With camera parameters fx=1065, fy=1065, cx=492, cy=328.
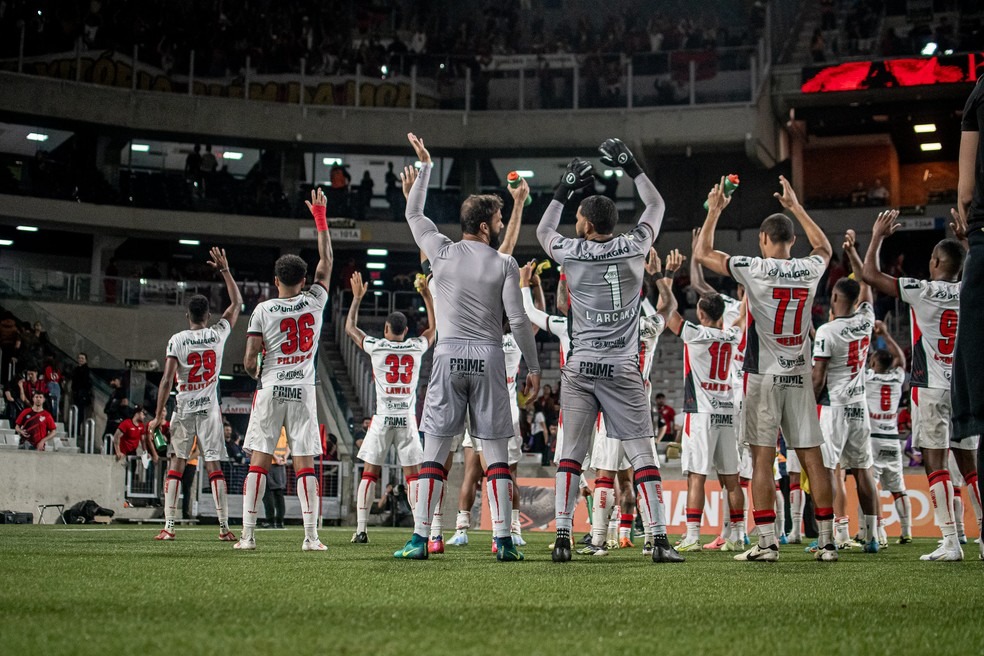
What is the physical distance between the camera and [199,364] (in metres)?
12.6

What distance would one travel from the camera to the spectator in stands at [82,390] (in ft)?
79.1

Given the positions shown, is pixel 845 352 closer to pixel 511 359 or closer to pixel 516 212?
pixel 511 359

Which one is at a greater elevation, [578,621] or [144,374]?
[144,374]

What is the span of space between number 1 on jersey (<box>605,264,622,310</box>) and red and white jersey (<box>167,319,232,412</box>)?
567cm

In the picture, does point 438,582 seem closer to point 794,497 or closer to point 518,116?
point 794,497

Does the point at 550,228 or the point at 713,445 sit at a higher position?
the point at 550,228

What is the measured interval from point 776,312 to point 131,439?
Answer: 15.9 m

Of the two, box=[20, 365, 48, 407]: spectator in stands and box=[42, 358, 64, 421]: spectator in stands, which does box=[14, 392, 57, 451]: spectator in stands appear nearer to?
box=[20, 365, 48, 407]: spectator in stands

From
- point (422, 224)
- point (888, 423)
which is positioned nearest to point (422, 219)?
point (422, 224)

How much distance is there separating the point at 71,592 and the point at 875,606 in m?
3.90

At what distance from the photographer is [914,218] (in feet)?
115

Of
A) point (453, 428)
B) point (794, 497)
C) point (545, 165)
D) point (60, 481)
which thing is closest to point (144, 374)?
point (60, 481)

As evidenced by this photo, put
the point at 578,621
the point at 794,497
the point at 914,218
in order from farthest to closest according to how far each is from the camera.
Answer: the point at 914,218 → the point at 794,497 → the point at 578,621

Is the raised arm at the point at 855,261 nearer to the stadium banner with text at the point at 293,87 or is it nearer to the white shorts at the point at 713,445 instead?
the white shorts at the point at 713,445
